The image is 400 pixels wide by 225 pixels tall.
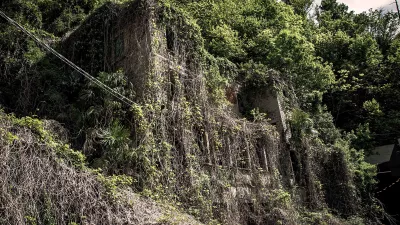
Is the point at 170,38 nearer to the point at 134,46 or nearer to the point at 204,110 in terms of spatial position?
the point at 134,46

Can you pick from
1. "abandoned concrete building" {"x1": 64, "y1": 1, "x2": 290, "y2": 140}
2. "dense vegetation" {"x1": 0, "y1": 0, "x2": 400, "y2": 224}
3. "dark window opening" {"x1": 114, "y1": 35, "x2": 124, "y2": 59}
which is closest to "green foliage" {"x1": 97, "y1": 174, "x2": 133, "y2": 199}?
"dense vegetation" {"x1": 0, "y1": 0, "x2": 400, "y2": 224}

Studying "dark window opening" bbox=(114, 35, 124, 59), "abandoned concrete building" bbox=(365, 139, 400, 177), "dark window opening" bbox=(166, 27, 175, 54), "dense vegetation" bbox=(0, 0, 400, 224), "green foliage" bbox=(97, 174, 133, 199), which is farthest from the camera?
"abandoned concrete building" bbox=(365, 139, 400, 177)

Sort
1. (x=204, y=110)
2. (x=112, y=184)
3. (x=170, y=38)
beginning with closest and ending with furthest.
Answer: (x=112, y=184)
(x=204, y=110)
(x=170, y=38)

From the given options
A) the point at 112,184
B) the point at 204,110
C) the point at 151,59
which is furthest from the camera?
the point at 204,110

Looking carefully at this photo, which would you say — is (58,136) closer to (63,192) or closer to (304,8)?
(63,192)

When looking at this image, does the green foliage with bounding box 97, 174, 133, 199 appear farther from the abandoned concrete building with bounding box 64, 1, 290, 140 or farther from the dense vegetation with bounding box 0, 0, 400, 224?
the abandoned concrete building with bounding box 64, 1, 290, 140

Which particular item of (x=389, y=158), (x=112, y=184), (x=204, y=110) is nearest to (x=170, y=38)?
(x=204, y=110)

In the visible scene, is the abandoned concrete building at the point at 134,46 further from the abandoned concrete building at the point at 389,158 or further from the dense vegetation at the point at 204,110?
the abandoned concrete building at the point at 389,158

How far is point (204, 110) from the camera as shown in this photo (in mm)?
11516

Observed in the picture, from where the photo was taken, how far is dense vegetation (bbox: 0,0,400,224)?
950 centimetres

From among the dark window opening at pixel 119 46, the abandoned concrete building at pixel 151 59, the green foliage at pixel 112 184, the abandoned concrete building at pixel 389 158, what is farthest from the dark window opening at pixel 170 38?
the abandoned concrete building at pixel 389 158

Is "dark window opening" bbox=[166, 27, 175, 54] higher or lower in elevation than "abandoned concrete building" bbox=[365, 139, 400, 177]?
higher

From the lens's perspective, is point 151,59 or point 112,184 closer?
point 112,184

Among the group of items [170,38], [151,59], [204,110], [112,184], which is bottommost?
[112,184]
